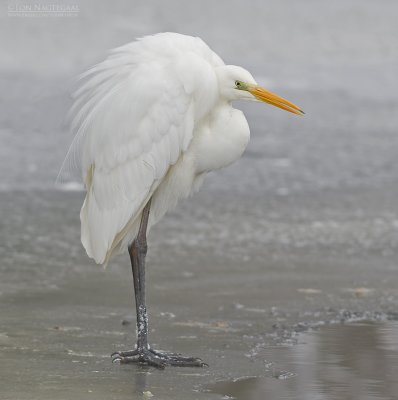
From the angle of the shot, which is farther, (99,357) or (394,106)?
(394,106)

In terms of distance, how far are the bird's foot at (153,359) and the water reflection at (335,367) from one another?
389 mm

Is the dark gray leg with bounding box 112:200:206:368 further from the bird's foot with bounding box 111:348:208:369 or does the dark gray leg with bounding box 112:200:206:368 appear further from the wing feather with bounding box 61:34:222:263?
the wing feather with bounding box 61:34:222:263

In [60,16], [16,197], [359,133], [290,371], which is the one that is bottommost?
[290,371]

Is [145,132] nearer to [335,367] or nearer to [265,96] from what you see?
[265,96]

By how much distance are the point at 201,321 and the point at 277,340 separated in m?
0.60

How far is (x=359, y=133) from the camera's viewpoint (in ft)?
52.1

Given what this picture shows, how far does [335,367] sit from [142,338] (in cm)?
103

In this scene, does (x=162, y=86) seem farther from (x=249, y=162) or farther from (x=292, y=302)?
(x=249, y=162)

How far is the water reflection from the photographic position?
4992 millimetres

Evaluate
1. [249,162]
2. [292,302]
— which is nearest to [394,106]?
[249,162]

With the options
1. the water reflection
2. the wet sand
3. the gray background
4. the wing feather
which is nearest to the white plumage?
the wing feather

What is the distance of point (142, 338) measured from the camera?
578 cm

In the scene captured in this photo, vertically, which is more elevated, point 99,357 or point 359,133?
point 359,133

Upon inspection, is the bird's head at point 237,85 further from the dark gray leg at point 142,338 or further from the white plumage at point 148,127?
the dark gray leg at point 142,338
